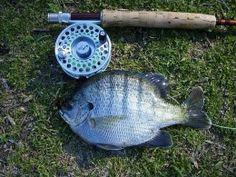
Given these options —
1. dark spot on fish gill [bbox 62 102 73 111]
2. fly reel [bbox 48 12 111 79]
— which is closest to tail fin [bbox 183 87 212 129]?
fly reel [bbox 48 12 111 79]

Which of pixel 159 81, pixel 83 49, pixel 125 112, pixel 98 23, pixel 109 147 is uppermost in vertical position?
pixel 98 23

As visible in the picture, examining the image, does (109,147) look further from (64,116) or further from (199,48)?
(199,48)

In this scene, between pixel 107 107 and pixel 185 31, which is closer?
pixel 107 107

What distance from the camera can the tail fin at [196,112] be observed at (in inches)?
195

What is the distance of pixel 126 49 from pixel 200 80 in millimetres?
637

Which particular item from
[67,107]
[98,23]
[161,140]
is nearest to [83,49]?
[98,23]

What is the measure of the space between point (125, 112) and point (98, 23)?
2.48 ft

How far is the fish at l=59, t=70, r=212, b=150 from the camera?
4.88 metres

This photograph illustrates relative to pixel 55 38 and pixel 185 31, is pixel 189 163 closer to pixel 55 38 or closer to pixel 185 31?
pixel 185 31

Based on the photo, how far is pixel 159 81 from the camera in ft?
16.5

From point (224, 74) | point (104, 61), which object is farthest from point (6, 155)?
point (224, 74)

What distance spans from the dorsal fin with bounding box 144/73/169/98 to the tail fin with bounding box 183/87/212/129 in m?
0.18

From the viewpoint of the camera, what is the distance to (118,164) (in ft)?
16.6

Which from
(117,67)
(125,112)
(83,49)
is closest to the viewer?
(125,112)
